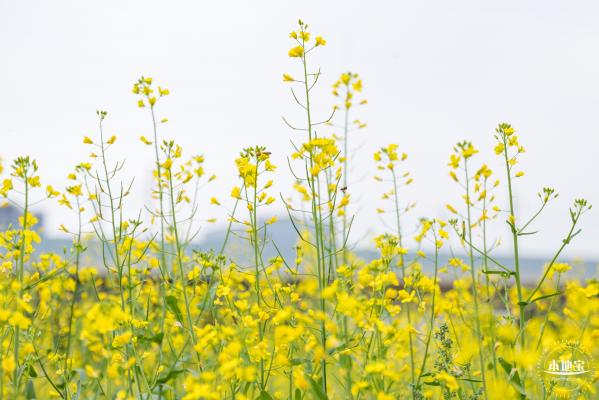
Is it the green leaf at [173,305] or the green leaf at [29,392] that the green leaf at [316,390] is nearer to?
the green leaf at [173,305]

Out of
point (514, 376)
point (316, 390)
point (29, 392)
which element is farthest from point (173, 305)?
point (514, 376)

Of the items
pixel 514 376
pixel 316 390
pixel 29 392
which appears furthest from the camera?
pixel 29 392

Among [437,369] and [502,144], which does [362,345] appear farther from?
[502,144]

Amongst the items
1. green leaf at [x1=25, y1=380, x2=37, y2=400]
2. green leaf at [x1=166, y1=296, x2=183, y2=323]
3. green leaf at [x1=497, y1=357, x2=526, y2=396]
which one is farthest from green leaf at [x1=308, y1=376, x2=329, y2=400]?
green leaf at [x1=25, y1=380, x2=37, y2=400]

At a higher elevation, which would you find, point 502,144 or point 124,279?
point 502,144

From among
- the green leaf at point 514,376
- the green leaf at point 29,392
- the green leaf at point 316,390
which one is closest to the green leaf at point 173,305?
the green leaf at point 29,392

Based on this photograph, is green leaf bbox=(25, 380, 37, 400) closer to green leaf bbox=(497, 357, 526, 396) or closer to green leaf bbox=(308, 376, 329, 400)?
green leaf bbox=(308, 376, 329, 400)

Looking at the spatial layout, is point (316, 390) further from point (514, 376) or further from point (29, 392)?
point (29, 392)

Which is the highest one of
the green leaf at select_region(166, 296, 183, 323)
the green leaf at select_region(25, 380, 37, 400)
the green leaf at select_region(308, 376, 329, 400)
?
the green leaf at select_region(166, 296, 183, 323)

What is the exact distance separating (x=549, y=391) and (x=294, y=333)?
1269 mm

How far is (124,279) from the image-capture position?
3.35m

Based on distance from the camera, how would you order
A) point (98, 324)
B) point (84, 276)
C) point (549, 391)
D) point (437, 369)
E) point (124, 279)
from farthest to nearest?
point (84, 276)
point (124, 279)
point (437, 369)
point (549, 391)
point (98, 324)

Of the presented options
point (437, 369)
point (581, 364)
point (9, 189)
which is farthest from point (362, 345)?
point (9, 189)

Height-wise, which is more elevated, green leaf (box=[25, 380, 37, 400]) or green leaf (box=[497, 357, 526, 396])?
green leaf (box=[497, 357, 526, 396])
